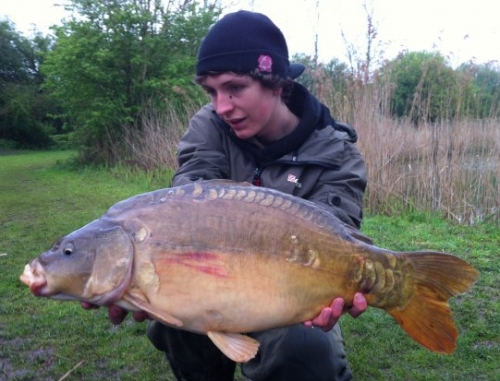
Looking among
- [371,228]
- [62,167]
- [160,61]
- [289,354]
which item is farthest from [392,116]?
[62,167]

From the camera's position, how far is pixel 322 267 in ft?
4.35

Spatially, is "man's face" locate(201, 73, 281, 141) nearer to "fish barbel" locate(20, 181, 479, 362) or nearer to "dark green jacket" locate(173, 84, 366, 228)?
"dark green jacket" locate(173, 84, 366, 228)

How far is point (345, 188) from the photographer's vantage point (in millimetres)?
1765

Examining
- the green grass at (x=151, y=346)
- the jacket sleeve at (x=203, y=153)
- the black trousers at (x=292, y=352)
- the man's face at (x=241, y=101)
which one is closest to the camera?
the black trousers at (x=292, y=352)

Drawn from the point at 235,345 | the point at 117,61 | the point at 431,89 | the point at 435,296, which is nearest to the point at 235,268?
the point at 235,345

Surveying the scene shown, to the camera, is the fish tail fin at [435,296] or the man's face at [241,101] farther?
the man's face at [241,101]

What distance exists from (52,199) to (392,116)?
4.58 m

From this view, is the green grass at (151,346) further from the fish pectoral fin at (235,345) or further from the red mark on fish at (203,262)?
the red mark on fish at (203,262)

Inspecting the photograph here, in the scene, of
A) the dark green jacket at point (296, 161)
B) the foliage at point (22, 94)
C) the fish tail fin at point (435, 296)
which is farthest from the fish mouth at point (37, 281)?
the foliage at point (22, 94)

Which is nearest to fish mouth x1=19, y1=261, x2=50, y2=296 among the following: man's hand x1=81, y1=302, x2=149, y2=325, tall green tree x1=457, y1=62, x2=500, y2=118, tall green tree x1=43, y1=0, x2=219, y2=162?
man's hand x1=81, y1=302, x2=149, y2=325

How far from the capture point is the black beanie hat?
5.58 feet

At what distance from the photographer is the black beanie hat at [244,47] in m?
1.70

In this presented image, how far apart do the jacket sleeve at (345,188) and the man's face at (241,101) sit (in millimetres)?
262

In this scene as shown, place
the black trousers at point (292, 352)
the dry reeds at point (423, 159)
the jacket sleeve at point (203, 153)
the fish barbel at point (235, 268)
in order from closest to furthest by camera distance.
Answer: the fish barbel at point (235, 268)
the black trousers at point (292, 352)
the jacket sleeve at point (203, 153)
the dry reeds at point (423, 159)
